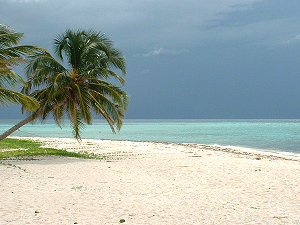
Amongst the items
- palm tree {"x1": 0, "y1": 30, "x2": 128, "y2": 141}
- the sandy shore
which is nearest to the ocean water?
palm tree {"x1": 0, "y1": 30, "x2": 128, "y2": 141}

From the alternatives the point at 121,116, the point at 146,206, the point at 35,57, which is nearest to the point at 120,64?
the point at 121,116

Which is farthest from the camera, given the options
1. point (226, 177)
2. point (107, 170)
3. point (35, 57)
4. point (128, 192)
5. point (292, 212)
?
point (35, 57)

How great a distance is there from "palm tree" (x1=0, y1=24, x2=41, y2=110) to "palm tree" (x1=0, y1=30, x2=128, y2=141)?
6.30 ft

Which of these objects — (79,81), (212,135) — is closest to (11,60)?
(79,81)

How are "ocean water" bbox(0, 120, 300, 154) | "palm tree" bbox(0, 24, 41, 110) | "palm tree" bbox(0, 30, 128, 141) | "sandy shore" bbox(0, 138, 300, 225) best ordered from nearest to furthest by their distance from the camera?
"sandy shore" bbox(0, 138, 300, 225), "palm tree" bbox(0, 24, 41, 110), "palm tree" bbox(0, 30, 128, 141), "ocean water" bbox(0, 120, 300, 154)

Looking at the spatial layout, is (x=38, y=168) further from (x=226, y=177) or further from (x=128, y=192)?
(x=226, y=177)

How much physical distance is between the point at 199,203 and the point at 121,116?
31.3 ft

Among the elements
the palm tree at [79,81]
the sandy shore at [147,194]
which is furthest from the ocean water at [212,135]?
the sandy shore at [147,194]

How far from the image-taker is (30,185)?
7.77 metres

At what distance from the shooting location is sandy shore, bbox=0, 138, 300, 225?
5477 mm

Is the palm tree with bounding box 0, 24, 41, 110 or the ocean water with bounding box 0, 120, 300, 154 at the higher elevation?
the palm tree with bounding box 0, 24, 41, 110

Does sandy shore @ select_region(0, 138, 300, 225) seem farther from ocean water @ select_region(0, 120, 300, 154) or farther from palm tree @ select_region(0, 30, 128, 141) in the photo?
ocean water @ select_region(0, 120, 300, 154)

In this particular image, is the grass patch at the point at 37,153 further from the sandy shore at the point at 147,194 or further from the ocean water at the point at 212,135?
the sandy shore at the point at 147,194

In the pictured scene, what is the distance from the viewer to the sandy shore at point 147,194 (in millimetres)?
5477
